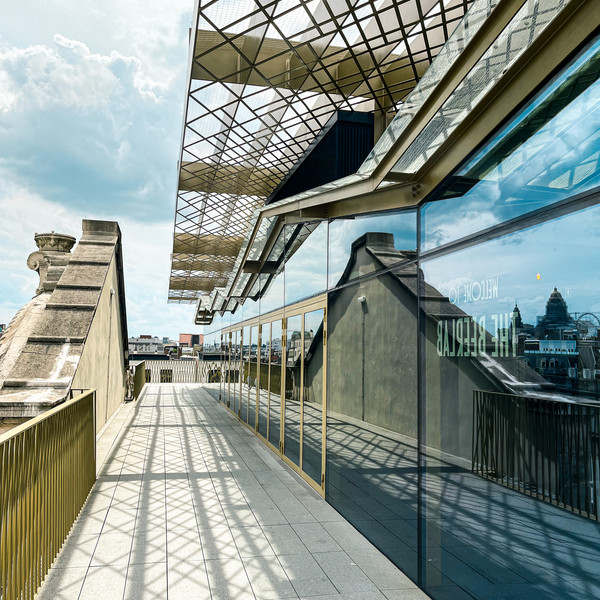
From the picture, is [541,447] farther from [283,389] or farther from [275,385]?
[275,385]

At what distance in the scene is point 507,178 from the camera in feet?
9.64

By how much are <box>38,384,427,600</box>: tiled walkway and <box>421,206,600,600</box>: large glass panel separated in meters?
0.81

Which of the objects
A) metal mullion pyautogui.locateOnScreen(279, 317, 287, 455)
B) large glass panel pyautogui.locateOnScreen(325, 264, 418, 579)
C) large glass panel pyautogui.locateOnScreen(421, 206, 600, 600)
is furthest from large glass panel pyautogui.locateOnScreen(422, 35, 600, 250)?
metal mullion pyautogui.locateOnScreen(279, 317, 287, 455)

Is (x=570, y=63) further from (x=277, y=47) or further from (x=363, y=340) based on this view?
(x=277, y=47)

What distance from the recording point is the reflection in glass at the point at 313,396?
645 centimetres

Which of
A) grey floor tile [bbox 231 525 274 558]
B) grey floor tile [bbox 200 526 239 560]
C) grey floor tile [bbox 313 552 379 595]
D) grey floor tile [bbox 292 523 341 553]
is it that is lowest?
grey floor tile [bbox 200 526 239 560]

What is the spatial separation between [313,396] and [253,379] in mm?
4826

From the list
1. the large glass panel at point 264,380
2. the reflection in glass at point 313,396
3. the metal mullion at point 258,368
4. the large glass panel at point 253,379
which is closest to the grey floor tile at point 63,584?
the reflection in glass at point 313,396

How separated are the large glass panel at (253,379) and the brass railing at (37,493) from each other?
5.72m

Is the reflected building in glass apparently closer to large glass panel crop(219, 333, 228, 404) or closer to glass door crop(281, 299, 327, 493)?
glass door crop(281, 299, 327, 493)

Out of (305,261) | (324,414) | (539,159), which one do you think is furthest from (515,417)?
(305,261)

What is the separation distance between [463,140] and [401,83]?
1079 cm

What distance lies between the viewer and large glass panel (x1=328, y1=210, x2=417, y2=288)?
14.0ft

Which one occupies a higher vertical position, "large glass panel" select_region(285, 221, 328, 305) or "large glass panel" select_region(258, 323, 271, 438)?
"large glass panel" select_region(285, 221, 328, 305)
